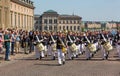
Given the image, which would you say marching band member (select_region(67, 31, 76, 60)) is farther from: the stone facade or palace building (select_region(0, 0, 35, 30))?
the stone facade

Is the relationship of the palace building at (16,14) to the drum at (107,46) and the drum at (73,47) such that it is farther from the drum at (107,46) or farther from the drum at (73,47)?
the drum at (107,46)

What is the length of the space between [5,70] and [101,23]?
10330 cm

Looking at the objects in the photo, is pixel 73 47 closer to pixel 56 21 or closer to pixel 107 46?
pixel 107 46

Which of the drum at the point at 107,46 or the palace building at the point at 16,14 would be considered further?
the palace building at the point at 16,14

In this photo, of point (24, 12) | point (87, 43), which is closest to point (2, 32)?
point (87, 43)

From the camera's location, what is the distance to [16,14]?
8762 centimetres

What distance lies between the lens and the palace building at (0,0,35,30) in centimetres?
7194

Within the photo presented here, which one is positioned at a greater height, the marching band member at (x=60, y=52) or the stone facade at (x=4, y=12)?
the stone facade at (x=4, y=12)

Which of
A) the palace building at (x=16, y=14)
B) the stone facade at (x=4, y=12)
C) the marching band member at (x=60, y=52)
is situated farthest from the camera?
the palace building at (x=16, y=14)

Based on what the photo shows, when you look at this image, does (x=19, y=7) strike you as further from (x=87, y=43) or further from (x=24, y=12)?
(x=87, y=43)

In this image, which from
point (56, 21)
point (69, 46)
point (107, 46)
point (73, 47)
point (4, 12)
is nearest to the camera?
point (107, 46)

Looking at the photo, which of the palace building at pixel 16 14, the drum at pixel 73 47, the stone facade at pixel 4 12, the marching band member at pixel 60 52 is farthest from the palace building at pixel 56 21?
the marching band member at pixel 60 52

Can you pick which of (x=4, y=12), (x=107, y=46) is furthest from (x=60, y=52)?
(x=4, y=12)

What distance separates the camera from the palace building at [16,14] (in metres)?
71.9
